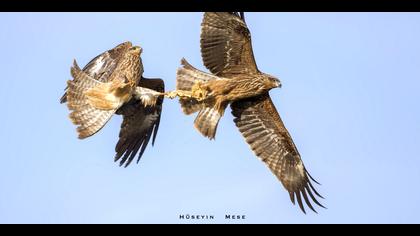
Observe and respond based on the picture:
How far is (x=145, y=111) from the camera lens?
18000 millimetres

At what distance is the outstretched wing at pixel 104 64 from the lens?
18.0 m

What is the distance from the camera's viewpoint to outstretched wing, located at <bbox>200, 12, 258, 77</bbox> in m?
16.6

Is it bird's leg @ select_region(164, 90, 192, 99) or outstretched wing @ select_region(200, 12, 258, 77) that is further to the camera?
bird's leg @ select_region(164, 90, 192, 99)

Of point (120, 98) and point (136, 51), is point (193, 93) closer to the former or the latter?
point (120, 98)

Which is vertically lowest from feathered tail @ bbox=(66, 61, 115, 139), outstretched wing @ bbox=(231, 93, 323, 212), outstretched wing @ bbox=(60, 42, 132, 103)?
outstretched wing @ bbox=(231, 93, 323, 212)

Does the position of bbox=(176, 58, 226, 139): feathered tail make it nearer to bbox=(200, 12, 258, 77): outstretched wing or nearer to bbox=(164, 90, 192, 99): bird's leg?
bbox=(164, 90, 192, 99): bird's leg

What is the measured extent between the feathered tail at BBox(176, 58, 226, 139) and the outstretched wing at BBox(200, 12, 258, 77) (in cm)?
24

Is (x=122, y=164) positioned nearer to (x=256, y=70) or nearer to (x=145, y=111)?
(x=145, y=111)

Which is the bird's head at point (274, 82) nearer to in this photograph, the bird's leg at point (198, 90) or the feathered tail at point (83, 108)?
the bird's leg at point (198, 90)

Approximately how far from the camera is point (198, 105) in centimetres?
1697

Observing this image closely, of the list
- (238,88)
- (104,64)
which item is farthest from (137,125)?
(238,88)

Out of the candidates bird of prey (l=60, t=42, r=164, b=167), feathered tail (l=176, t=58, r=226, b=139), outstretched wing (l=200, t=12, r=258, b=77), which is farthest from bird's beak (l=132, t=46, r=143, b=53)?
outstretched wing (l=200, t=12, r=258, b=77)

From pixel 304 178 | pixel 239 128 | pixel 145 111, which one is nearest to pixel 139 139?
pixel 145 111

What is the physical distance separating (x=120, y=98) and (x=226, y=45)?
187 cm
